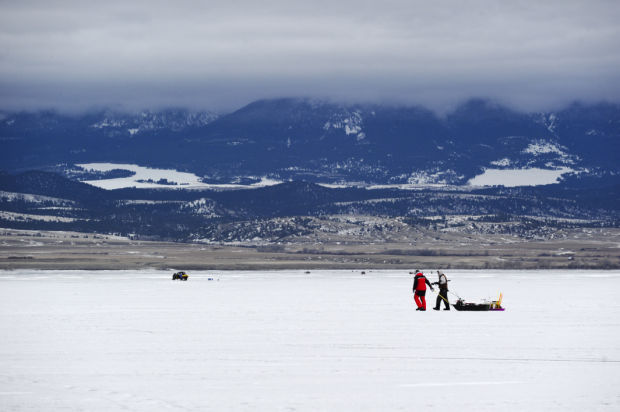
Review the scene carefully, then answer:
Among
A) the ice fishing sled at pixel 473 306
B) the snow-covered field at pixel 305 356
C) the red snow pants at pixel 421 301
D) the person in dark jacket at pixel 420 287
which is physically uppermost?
the person in dark jacket at pixel 420 287

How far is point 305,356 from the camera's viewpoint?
44656 millimetres

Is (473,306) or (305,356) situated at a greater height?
(473,306)

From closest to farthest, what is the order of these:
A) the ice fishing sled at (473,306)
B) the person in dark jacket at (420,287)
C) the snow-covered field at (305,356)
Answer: the snow-covered field at (305,356)
the person in dark jacket at (420,287)
the ice fishing sled at (473,306)

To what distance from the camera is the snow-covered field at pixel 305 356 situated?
116 feet

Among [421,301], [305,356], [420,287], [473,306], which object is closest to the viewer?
[305,356]

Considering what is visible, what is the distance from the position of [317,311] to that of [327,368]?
25.0 meters

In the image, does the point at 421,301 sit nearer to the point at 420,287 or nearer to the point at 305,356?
the point at 420,287

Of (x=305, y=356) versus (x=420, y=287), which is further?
(x=420, y=287)

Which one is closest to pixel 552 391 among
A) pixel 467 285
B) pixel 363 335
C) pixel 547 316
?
pixel 363 335

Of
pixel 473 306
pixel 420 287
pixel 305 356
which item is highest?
pixel 420 287

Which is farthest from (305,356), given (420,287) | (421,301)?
(421,301)

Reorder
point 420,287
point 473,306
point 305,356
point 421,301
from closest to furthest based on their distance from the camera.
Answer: point 305,356 < point 420,287 < point 421,301 < point 473,306

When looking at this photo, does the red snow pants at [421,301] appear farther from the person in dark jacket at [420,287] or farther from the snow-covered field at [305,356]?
the snow-covered field at [305,356]

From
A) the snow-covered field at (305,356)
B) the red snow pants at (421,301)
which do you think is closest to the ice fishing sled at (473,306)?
the snow-covered field at (305,356)
